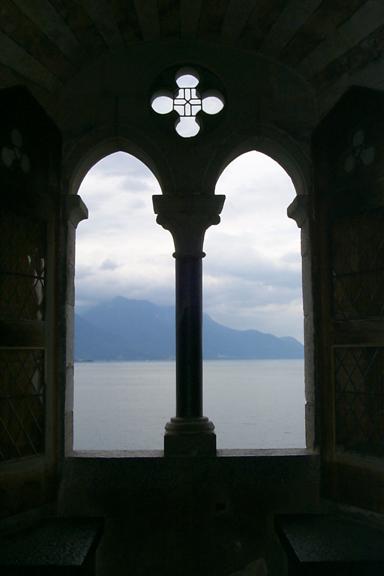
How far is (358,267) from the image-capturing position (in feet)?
11.8

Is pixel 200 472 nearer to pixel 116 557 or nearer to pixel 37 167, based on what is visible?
pixel 116 557

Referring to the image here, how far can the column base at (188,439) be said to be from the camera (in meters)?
3.58

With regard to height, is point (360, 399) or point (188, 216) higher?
point (188, 216)

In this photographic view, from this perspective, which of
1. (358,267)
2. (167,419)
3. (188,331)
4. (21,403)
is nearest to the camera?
(21,403)

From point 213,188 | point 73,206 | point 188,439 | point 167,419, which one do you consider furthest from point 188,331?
point 167,419

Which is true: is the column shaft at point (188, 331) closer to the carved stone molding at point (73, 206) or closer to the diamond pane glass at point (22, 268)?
the carved stone molding at point (73, 206)

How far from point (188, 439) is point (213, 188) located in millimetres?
1612

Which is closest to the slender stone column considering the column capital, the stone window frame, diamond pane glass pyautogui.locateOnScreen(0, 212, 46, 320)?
the column capital

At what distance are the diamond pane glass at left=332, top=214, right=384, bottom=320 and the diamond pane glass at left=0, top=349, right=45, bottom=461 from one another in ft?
6.25

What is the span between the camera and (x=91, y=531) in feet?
10.6

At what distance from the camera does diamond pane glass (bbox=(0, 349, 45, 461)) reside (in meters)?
3.40

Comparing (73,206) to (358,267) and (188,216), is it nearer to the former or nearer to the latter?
(188,216)

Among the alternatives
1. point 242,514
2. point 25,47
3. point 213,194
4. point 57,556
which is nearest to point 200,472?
point 242,514

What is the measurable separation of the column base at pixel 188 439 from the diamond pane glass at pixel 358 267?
1098mm
